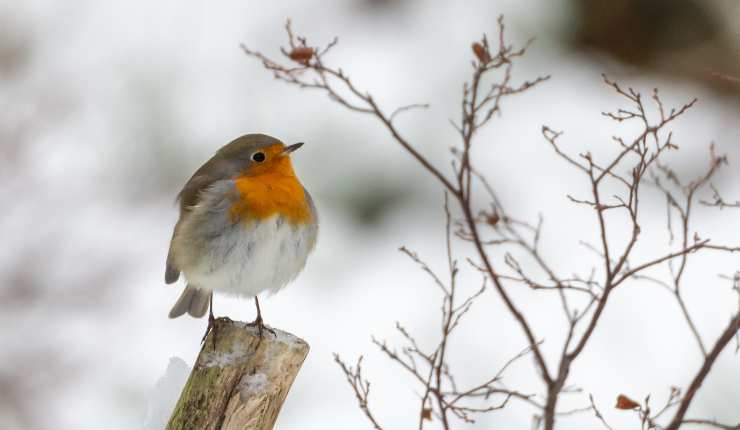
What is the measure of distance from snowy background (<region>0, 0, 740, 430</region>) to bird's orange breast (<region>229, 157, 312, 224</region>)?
8.35ft

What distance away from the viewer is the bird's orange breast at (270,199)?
2955 millimetres

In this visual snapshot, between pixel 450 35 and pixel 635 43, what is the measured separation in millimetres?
1523

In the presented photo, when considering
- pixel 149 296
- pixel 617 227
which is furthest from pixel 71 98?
pixel 617 227

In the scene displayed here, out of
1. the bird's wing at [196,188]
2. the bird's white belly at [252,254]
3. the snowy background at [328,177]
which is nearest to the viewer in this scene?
the bird's white belly at [252,254]

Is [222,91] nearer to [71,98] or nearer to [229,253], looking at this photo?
[71,98]

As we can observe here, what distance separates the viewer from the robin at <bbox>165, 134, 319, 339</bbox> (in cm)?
295

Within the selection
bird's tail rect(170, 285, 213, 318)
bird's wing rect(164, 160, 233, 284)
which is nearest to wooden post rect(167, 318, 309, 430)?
bird's wing rect(164, 160, 233, 284)

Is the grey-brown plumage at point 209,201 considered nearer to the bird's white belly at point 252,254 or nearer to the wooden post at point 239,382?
the bird's white belly at point 252,254

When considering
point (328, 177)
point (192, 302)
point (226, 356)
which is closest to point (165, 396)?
point (226, 356)

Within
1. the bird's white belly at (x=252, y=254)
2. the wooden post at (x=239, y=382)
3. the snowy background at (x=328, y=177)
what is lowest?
the wooden post at (x=239, y=382)

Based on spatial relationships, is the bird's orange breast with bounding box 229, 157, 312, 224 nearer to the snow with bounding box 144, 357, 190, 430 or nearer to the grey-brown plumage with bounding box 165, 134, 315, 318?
the grey-brown plumage with bounding box 165, 134, 315, 318

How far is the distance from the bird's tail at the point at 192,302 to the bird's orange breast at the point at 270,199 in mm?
648

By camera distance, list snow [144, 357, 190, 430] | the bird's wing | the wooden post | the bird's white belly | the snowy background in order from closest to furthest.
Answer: the wooden post → snow [144, 357, 190, 430] → the bird's white belly → the bird's wing → the snowy background

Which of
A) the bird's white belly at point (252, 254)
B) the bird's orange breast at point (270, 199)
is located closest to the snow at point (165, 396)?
the bird's white belly at point (252, 254)
